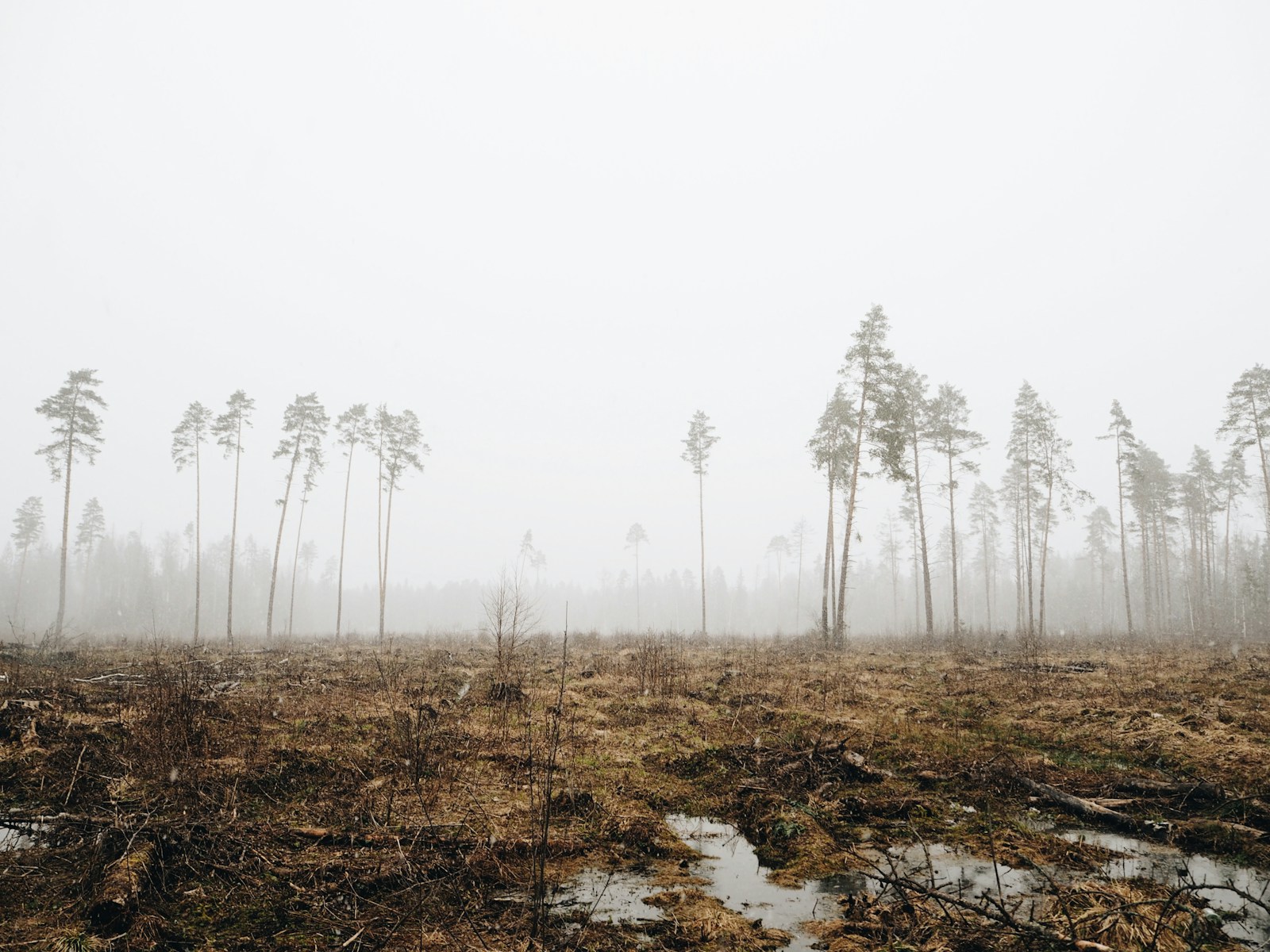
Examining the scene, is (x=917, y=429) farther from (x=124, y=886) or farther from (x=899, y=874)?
(x=124, y=886)

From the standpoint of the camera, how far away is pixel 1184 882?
4.25 meters

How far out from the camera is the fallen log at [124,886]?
3.53m

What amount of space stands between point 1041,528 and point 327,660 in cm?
4646

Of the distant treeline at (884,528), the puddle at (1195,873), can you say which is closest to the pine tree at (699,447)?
the distant treeline at (884,528)

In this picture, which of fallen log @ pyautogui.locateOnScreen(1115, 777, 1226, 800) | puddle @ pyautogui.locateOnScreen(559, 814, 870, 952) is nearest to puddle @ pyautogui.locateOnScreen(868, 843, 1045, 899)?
puddle @ pyautogui.locateOnScreen(559, 814, 870, 952)

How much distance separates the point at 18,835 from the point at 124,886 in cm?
209

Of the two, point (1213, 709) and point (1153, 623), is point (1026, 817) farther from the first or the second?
point (1153, 623)

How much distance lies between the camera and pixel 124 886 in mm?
3701

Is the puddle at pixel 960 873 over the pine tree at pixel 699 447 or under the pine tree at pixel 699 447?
under

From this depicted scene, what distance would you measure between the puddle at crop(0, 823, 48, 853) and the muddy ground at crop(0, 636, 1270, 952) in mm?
65

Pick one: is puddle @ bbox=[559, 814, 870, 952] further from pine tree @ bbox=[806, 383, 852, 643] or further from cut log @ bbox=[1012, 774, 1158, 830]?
pine tree @ bbox=[806, 383, 852, 643]

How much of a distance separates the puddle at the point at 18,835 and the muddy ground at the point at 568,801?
65 mm

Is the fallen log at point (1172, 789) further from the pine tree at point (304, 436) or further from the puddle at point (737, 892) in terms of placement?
the pine tree at point (304, 436)

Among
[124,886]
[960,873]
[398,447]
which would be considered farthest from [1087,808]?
[398,447]
